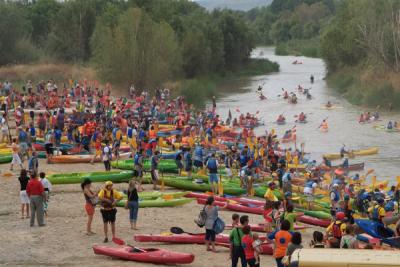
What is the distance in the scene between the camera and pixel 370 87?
169 ft

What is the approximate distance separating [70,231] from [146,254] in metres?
2.77

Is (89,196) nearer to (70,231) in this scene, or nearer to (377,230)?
(70,231)

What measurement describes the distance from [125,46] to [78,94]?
11.2 meters

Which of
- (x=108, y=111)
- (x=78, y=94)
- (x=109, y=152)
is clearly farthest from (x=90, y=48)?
(x=109, y=152)

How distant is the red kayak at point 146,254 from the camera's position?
12672 mm

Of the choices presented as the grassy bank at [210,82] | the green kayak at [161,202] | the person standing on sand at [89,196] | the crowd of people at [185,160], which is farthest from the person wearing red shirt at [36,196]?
the grassy bank at [210,82]

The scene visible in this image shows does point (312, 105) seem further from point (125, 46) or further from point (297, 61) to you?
point (297, 61)

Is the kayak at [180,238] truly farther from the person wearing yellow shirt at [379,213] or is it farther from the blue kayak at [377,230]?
the person wearing yellow shirt at [379,213]

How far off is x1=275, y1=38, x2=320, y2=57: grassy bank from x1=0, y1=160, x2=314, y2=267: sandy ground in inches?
3396

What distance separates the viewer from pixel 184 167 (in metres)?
22.0

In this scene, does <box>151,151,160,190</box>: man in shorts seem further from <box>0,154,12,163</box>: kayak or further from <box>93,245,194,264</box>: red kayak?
<box>93,245,194,264</box>: red kayak

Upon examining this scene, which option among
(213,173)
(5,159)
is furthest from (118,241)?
(5,159)

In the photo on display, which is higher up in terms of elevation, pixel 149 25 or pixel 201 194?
pixel 149 25

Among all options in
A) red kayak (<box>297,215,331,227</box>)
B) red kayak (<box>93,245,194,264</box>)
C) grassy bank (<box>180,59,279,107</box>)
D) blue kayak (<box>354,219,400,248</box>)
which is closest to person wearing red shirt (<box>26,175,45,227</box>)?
red kayak (<box>93,245,194,264</box>)
